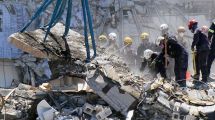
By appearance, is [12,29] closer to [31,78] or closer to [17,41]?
[31,78]

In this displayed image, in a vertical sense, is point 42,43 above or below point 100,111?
above

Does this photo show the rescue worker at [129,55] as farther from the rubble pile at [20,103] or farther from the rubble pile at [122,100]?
the rubble pile at [20,103]

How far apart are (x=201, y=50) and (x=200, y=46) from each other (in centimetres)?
10

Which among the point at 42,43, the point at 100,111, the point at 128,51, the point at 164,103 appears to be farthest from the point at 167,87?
the point at 128,51

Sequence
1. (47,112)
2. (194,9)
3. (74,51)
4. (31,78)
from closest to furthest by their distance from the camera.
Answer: (47,112) → (74,51) → (31,78) → (194,9)

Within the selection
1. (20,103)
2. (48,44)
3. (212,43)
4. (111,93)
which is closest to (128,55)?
(212,43)

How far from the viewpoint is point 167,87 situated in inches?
360

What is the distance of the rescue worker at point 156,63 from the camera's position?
11.3 meters

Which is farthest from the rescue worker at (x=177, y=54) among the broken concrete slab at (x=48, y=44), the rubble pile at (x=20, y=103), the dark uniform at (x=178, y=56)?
the rubble pile at (x=20, y=103)

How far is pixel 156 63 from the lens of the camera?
11328 mm

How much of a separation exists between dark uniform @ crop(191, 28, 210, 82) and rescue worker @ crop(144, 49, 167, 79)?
2.77 feet

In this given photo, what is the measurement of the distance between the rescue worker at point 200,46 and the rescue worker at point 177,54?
487 millimetres

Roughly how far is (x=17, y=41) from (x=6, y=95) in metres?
1.30

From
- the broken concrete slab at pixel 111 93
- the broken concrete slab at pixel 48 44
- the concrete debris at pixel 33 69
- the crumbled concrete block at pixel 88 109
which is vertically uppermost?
the broken concrete slab at pixel 48 44
